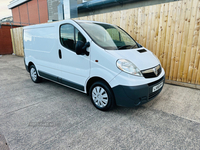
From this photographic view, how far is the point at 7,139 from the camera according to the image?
2.11 metres

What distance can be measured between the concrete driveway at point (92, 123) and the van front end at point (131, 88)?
0.39 meters

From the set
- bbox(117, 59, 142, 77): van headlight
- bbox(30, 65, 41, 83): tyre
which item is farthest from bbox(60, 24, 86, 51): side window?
bbox(30, 65, 41, 83): tyre

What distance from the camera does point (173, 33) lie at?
418 cm

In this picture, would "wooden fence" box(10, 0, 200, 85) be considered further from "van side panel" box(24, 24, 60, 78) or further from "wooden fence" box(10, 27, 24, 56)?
"wooden fence" box(10, 27, 24, 56)

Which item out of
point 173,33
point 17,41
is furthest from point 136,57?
point 17,41

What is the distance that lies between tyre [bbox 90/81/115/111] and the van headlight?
486 mm

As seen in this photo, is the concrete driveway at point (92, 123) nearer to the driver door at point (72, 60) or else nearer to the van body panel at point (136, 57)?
the driver door at point (72, 60)

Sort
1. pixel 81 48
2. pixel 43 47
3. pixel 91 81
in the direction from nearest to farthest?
pixel 81 48 < pixel 91 81 < pixel 43 47

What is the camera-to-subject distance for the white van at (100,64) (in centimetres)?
249

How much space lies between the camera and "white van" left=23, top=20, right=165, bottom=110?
2486 mm

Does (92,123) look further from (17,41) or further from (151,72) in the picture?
(17,41)

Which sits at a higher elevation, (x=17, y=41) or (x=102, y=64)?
(x=17, y=41)

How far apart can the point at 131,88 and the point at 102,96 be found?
0.67m

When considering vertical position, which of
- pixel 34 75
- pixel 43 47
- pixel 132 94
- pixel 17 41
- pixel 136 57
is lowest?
pixel 34 75
